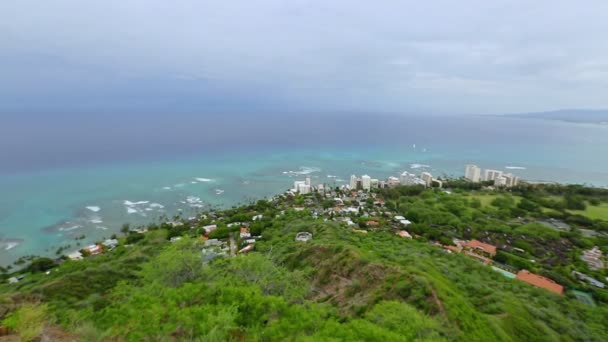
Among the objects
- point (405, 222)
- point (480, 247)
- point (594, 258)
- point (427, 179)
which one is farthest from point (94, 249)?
point (427, 179)

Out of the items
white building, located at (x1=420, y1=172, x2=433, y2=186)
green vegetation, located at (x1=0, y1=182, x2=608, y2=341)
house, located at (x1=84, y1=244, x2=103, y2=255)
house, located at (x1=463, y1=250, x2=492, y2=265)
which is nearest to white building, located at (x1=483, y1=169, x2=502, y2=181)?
white building, located at (x1=420, y1=172, x2=433, y2=186)

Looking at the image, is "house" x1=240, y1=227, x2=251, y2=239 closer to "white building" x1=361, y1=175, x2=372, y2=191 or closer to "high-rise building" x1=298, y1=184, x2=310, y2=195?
"high-rise building" x1=298, y1=184, x2=310, y2=195

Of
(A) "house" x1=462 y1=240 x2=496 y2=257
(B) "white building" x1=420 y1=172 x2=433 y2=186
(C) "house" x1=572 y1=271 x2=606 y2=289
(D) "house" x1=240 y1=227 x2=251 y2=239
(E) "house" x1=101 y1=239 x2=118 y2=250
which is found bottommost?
(E) "house" x1=101 y1=239 x2=118 y2=250

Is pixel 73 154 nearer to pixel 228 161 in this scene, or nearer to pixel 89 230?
pixel 228 161

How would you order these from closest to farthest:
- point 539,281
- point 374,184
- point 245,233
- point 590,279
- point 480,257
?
point 539,281
point 590,279
point 480,257
point 245,233
point 374,184

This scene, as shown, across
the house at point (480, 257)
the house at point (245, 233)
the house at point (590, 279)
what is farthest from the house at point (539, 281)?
the house at point (245, 233)

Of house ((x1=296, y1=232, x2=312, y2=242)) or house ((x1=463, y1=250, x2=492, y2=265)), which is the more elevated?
house ((x1=296, y1=232, x2=312, y2=242))

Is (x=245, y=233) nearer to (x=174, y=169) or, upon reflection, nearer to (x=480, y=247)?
(x=480, y=247)

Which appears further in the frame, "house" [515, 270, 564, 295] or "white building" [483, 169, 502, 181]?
"white building" [483, 169, 502, 181]
